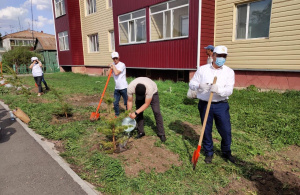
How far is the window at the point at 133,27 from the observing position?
1191 centimetres

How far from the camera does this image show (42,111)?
6469mm

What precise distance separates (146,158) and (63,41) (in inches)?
815

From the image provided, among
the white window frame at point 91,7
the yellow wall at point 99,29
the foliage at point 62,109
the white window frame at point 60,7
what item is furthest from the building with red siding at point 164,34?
the white window frame at point 60,7

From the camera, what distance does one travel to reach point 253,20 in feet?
26.4

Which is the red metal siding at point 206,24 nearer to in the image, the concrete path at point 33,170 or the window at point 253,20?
the window at point 253,20

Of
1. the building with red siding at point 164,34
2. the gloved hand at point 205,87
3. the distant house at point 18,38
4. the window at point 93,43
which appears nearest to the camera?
the gloved hand at point 205,87

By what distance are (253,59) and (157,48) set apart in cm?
475

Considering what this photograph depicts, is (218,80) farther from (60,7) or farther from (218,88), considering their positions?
(60,7)

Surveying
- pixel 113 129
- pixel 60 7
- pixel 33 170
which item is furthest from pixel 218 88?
pixel 60 7

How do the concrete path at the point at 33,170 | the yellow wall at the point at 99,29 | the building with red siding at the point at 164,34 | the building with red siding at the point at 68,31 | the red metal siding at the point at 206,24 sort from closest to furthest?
the concrete path at the point at 33,170 → the red metal siding at the point at 206,24 → the building with red siding at the point at 164,34 → the yellow wall at the point at 99,29 → the building with red siding at the point at 68,31

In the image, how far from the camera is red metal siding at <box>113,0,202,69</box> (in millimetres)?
9055

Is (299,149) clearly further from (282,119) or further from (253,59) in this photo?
(253,59)

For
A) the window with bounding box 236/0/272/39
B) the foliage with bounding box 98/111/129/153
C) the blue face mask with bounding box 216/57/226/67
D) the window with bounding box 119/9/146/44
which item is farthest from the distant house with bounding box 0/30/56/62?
the blue face mask with bounding box 216/57/226/67

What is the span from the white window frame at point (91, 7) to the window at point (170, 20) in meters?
8.27
